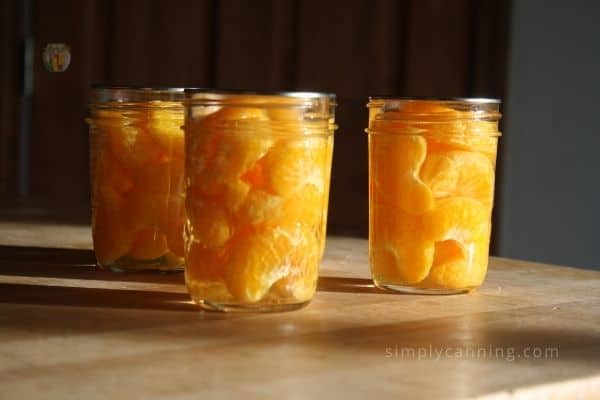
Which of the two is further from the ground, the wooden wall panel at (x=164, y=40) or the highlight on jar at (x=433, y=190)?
the wooden wall panel at (x=164, y=40)

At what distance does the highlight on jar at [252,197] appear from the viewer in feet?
2.81

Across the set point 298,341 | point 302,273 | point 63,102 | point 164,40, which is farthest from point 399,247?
point 63,102

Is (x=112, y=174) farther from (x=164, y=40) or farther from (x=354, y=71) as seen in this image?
(x=164, y=40)

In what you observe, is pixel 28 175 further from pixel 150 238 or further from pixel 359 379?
pixel 359 379

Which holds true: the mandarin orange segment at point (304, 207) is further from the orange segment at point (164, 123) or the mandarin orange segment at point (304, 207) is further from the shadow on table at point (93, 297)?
the orange segment at point (164, 123)

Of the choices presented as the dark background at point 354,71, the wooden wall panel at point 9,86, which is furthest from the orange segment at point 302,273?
the wooden wall panel at point 9,86

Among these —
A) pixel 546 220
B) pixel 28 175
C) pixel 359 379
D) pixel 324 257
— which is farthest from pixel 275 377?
pixel 28 175

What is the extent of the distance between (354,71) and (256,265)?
2028mm

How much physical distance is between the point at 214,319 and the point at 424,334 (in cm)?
18

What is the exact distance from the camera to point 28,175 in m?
3.21

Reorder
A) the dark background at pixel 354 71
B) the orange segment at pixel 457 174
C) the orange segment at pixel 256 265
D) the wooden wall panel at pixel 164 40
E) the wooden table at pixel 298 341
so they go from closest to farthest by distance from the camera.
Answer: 1. the wooden table at pixel 298 341
2. the orange segment at pixel 256 265
3. the orange segment at pixel 457 174
4. the dark background at pixel 354 71
5. the wooden wall panel at pixel 164 40

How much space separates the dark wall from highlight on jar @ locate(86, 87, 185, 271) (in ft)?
5.54

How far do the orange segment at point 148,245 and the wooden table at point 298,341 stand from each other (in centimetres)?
2

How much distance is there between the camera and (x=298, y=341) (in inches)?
30.4
